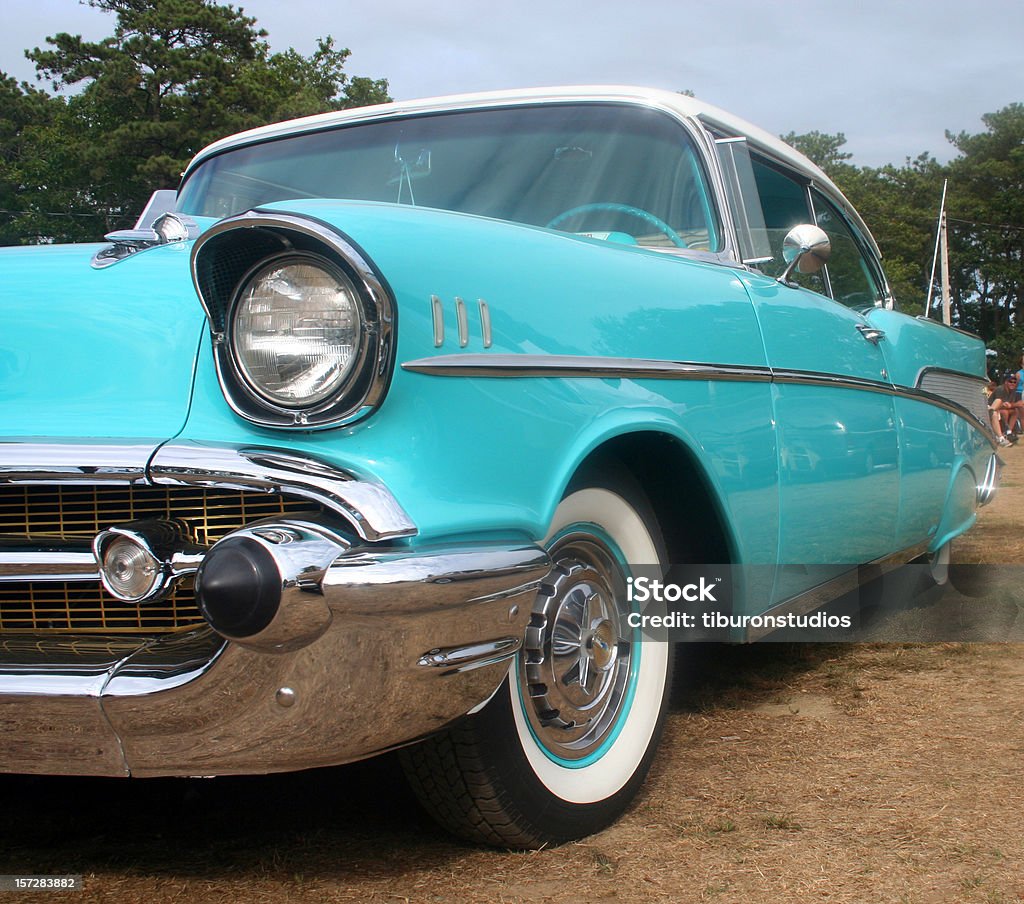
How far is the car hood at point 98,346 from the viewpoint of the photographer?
1.71m

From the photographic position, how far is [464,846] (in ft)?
6.37

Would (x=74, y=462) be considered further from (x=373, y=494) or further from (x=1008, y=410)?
(x=1008, y=410)

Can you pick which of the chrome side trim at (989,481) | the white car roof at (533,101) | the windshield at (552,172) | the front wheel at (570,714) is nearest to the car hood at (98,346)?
the front wheel at (570,714)

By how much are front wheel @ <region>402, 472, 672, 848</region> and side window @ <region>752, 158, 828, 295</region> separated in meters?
1.06

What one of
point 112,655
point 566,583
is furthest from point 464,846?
point 112,655

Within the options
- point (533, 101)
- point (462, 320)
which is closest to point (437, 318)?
point (462, 320)

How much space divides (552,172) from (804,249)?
684mm

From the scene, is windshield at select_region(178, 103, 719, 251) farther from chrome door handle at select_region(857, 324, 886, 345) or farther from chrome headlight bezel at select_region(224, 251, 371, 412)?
chrome headlight bezel at select_region(224, 251, 371, 412)

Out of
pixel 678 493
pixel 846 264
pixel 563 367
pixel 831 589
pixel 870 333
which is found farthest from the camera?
pixel 846 264

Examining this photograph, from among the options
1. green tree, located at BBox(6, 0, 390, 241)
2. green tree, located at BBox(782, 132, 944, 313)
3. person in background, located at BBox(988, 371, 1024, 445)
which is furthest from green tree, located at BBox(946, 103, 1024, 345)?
person in background, located at BBox(988, 371, 1024, 445)

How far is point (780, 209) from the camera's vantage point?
3.32m

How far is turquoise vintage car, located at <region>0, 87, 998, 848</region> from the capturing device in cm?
154

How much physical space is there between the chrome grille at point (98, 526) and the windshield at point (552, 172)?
1148 millimetres

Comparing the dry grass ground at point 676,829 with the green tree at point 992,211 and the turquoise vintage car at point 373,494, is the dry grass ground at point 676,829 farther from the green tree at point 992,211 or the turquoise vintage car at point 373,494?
the green tree at point 992,211
